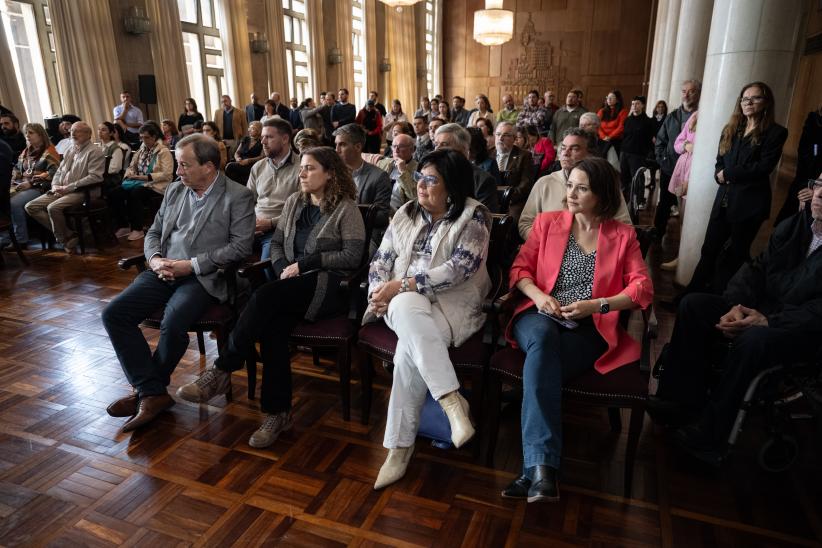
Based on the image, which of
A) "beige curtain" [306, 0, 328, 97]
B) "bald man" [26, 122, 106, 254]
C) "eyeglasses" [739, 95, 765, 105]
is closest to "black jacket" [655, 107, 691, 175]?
"eyeglasses" [739, 95, 765, 105]

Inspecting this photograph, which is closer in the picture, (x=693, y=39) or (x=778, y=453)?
(x=778, y=453)

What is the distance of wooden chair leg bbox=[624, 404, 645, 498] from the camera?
79.0 inches

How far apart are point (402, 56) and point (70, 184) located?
13.0 m

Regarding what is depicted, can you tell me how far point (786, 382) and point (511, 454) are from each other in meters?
1.14

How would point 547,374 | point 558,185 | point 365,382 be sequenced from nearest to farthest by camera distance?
1. point 547,374
2. point 365,382
3. point 558,185

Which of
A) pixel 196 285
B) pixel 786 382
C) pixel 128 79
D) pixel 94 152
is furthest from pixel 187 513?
pixel 128 79

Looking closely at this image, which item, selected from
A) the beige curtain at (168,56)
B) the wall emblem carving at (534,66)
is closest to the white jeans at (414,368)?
the beige curtain at (168,56)

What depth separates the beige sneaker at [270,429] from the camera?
242 cm

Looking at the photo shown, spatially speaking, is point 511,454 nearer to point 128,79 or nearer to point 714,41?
point 714,41

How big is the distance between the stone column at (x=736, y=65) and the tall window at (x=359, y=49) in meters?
12.0

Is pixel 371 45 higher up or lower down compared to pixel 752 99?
higher up

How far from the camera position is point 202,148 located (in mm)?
2705

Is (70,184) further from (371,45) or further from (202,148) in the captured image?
(371,45)

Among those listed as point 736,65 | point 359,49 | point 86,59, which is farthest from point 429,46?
point 736,65
